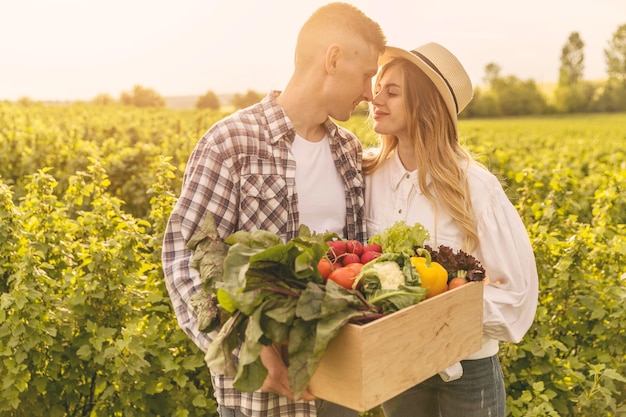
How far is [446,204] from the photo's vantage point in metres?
2.60

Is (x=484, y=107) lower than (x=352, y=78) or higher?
lower

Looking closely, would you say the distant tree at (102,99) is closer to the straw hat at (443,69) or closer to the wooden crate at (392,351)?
the straw hat at (443,69)

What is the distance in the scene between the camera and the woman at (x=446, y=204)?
8.32ft

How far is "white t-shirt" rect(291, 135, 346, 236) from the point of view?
8.34 ft

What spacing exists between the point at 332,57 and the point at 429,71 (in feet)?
A: 1.34

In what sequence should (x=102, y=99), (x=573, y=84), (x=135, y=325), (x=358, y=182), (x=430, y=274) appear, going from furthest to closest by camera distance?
(x=573, y=84) < (x=102, y=99) < (x=135, y=325) < (x=358, y=182) < (x=430, y=274)

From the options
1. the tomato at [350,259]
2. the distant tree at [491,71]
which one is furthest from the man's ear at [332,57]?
the distant tree at [491,71]

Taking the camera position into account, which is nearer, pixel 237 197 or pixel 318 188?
pixel 237 197

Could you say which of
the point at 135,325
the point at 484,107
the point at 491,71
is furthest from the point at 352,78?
the point at 491,71

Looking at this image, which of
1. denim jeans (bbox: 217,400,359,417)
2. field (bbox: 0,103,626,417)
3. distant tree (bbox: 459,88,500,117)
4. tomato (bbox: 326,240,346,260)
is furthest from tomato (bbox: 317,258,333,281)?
distant tree (bbox: 459,88,500,117)

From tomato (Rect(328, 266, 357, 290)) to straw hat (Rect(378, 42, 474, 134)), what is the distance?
1.12 metres

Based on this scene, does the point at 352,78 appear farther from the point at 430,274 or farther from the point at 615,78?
the point at 615,78

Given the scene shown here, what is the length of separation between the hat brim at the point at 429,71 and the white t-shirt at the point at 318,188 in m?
0.46

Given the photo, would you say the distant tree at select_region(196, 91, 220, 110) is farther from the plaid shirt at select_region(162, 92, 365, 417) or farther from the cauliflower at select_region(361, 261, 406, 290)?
the cauliflower at select_region(361, 261, 406, 290)
